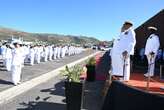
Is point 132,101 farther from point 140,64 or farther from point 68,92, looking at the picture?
point 140,64

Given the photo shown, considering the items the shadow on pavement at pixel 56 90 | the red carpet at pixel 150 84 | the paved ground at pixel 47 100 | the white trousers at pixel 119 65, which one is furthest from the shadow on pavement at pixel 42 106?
the red carpet at pixel 150 84

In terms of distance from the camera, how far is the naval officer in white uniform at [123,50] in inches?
507

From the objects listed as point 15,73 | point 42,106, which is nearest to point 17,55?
point 15,73

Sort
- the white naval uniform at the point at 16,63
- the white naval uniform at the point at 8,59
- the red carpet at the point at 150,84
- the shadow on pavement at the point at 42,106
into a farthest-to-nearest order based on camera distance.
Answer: the white naval uniform at the point at 8,59 → the white naval uniform at the point at 16,63 → the red carpet at the point at 150,84 → the shadow on pavement at the point at 42,106

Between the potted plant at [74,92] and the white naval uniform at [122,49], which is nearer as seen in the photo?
the potted plant at [74,92]

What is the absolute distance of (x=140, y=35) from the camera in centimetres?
3064

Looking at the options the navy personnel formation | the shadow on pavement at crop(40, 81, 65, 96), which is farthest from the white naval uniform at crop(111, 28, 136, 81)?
the navy personnel formation

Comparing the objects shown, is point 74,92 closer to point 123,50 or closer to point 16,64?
point 123,50

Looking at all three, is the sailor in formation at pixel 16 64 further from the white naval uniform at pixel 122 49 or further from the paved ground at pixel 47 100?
the white naval uniform at pixel 122 49

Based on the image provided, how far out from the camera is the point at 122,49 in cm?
1303

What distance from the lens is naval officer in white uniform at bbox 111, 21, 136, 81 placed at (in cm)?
1288

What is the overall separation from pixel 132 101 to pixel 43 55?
35.3 meters

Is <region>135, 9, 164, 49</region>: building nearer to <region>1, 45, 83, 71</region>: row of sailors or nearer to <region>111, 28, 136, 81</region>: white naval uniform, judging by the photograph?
<region>1, 45, 83, 71</region>: row of sailors

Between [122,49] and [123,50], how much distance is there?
2.0 inches
